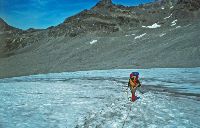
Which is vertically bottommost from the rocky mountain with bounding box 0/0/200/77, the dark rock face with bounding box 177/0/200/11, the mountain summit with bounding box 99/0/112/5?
the rocky mountain with bounding box 0/0/200/77

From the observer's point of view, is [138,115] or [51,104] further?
[51,104]

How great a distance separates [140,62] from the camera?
2438 inches

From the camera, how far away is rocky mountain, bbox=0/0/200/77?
64125mm

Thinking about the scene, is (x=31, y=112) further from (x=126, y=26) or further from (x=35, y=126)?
(x=126, y=26)

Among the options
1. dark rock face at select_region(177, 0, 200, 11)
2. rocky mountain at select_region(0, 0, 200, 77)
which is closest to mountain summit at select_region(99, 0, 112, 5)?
rocky mountain at select_region(0, 0, 200, 77)

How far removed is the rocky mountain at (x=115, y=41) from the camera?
64125mm

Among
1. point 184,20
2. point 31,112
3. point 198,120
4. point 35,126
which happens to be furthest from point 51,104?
point 184,20

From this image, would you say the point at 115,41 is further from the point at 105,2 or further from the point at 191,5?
the point at 105,2

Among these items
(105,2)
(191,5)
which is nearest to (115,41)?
(191,5)

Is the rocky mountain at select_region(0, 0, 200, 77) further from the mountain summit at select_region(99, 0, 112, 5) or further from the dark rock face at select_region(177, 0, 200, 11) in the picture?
the mountain summit at select_region(99, 0, 112, 5)

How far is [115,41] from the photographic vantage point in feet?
285

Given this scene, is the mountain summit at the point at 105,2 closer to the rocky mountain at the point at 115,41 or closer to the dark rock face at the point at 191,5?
the rocky mountain at the point at 115,41

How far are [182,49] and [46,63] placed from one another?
34.6 m

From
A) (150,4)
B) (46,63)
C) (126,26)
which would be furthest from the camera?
(150,4)
